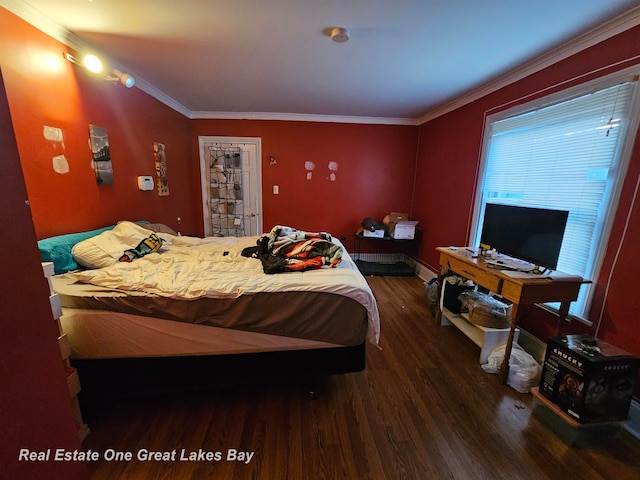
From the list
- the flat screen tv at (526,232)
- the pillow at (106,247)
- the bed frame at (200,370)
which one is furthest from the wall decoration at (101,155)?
the flat screen tv at (526,232)

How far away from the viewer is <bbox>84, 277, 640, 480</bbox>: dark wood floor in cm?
125

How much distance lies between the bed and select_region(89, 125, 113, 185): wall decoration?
0.80 metres

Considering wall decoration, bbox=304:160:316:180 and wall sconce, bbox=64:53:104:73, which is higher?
wall sconce, bbox=64:53:104:73

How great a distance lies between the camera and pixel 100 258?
1.75 metres

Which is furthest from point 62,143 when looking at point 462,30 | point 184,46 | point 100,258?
point 462,30

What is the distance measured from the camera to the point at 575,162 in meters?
1.88

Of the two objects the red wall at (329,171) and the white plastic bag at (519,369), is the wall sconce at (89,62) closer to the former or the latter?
the red wall at (329,171)

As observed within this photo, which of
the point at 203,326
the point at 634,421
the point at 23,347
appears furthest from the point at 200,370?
the point at 634,421

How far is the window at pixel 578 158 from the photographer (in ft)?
5.37

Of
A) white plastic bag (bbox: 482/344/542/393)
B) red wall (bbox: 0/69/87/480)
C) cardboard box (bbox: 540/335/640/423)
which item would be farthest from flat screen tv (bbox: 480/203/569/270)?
red wall (bbox: 0/69/87/480)

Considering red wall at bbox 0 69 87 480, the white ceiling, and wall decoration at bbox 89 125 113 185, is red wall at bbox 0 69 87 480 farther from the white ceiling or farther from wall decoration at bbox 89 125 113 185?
wall decoration at bbox 89 125 113 185

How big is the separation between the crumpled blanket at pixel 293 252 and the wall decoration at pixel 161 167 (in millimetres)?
1696

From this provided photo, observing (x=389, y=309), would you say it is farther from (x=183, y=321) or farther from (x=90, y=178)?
(x=90, y=178)

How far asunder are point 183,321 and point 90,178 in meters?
1.60
